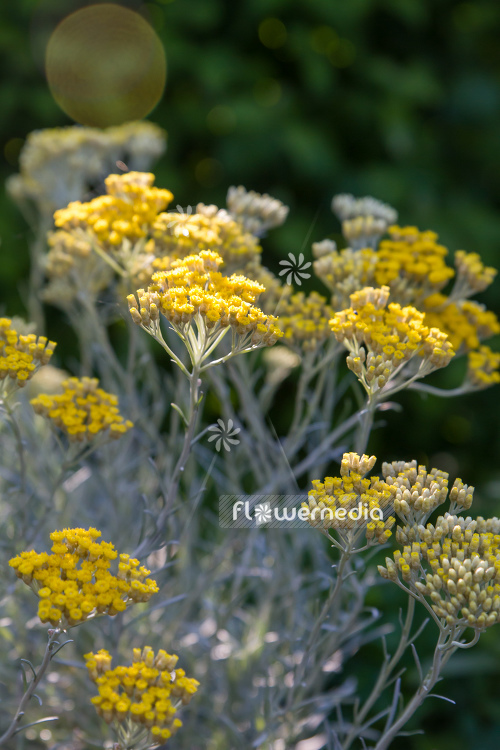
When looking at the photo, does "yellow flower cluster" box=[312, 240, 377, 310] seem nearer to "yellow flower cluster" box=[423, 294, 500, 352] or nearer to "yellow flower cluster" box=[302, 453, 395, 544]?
"yellow flower cluster" box=[423, 294, 500, 352]

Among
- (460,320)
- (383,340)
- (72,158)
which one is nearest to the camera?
(383,340)

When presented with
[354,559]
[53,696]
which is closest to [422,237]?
[354,559]

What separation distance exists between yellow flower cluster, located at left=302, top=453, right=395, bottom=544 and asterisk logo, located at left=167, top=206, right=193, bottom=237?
377 millimetres

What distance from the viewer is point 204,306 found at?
68 cm

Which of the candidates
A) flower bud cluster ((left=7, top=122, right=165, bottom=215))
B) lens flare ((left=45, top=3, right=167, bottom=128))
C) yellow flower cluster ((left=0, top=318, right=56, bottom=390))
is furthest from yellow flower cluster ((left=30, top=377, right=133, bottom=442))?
lens flare ((left=45, top=3, right=167, bottom=128))

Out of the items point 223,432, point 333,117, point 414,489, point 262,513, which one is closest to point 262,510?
point 262,513

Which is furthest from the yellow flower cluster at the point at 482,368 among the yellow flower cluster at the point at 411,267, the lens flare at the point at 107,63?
the lens flare at the point at 107,63

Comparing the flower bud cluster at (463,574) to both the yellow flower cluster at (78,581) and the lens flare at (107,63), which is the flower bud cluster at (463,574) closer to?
the yellow flower cluster at (78,581)

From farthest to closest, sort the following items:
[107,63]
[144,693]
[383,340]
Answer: [107,63] < [383,340] < [144,693]

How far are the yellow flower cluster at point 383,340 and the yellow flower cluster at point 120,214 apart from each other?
324mm

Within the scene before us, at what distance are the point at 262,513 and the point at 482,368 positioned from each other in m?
0.40

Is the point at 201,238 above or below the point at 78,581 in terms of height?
above

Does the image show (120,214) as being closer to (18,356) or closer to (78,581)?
(18,356)

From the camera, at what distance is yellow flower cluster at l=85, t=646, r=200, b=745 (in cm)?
58
